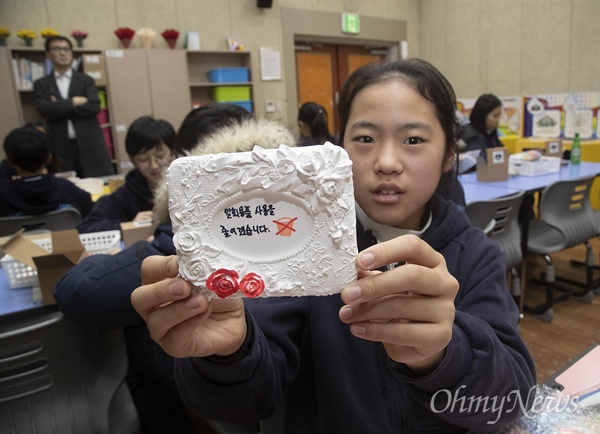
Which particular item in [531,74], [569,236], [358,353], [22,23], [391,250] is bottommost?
[569,236]

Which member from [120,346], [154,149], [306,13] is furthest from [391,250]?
[306,13]

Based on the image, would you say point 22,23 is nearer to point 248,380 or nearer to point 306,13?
point 306,13

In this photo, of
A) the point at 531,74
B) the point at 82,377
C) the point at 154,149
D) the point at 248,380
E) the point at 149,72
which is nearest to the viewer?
the point at 248,380

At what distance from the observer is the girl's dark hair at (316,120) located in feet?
13.7

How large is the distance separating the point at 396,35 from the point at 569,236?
561cm

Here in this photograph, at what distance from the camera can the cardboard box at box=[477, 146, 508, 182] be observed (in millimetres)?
3229

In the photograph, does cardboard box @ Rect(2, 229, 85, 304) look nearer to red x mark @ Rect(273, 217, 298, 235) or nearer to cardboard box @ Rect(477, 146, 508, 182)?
red x mark @ Rect(273, 217, 298, 235)

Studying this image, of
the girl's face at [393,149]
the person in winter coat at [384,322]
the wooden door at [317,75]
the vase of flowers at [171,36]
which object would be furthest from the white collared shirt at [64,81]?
the girl's face at [393,149]

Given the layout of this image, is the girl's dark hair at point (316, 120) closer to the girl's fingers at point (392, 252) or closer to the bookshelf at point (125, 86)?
the bookshelf at point (125, 86)

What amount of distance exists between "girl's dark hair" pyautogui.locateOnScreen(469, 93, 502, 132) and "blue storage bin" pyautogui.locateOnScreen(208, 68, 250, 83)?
303 centimetres

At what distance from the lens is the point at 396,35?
7.39 meters

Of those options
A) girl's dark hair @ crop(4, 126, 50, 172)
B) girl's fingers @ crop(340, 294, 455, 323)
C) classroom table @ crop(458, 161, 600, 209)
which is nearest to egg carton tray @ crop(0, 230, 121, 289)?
girl's dark hair @ crop(4, 126, 50, 172)

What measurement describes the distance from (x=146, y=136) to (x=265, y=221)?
1.86 metres

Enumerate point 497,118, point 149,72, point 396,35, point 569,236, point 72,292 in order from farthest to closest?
point 396,35 → point 149,72 → point 497,118 → point 569,236 → point 72,292
